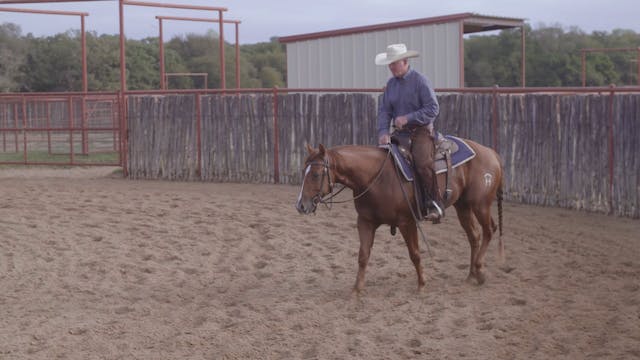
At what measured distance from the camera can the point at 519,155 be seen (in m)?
13.2

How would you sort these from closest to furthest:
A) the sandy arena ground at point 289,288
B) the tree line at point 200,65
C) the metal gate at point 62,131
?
the sandy arena ground at point 289,288 → the metal gate at point 62,131 → the tree line at point 200,65

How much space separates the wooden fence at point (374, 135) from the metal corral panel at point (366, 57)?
405 centimetres

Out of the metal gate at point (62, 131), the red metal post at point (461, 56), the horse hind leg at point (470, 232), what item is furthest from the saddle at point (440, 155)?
the metal gate at point (62, 131)

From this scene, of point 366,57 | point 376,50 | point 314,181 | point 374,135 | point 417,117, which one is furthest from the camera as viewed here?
point 366,57

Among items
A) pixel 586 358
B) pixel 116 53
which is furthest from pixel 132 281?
pixel 116 53

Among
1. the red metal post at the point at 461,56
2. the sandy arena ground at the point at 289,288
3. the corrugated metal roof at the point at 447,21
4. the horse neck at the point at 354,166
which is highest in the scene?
the corrugated metal roof at the point at 447,21

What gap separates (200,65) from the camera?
157ft

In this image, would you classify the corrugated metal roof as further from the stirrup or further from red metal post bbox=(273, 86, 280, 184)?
the stirrup

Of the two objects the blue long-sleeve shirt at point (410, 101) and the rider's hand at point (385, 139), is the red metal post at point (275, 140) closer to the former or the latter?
the blue long-sleeve shirt at point (410, 101)

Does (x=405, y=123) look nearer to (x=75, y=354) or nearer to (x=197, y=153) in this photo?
(x=75, y=354)

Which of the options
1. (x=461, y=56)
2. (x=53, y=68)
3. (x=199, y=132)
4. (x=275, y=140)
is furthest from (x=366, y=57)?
(x=53, y=68)

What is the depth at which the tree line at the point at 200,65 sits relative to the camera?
42969 mm

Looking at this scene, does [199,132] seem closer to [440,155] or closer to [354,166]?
[440,155]

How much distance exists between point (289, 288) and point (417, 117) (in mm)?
1908
